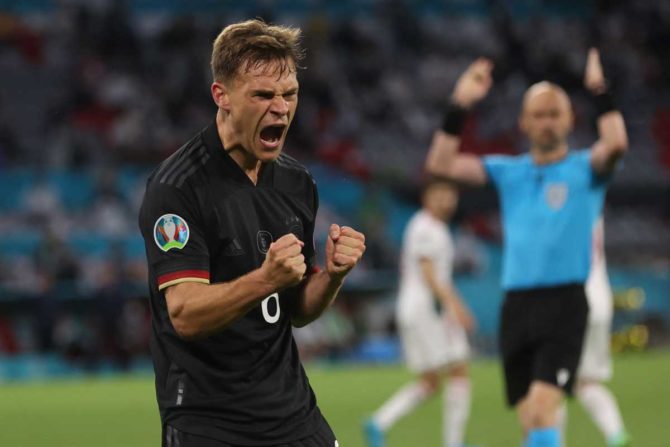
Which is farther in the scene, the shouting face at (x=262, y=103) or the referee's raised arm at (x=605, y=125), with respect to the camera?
the referee's raised arm at (x=605, y=125)

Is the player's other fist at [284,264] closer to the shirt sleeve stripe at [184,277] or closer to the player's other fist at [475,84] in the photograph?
the shirt sleeve stripe at [184,277]

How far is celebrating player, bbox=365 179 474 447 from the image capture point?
10.1 m

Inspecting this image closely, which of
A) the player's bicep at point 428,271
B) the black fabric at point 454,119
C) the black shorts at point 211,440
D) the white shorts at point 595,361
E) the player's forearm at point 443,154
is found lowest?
the white shorts at point 595,361

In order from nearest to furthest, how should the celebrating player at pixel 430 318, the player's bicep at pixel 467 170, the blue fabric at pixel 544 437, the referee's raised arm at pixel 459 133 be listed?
the blue fabric at pixel 544 437
the referee's raised arm at pixel 459 133
the player's bicep at pixel 467 170
the celebrating player at pixel 430 318

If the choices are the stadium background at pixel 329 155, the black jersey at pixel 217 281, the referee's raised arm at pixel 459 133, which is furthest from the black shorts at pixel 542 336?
the stadium background at pixel 329 155

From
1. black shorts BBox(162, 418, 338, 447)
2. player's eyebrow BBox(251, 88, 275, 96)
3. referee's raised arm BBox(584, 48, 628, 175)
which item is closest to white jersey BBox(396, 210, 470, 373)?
referee's raised arm BBox(584, 48, 628, 175)

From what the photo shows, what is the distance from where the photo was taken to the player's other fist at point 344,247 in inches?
147

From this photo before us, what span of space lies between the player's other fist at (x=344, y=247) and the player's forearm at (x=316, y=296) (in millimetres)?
163

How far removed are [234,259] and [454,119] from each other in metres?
3.70

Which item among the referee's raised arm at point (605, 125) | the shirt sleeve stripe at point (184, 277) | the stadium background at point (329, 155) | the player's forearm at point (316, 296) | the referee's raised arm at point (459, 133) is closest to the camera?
the shirt sleeve stripe at point (184, 277)

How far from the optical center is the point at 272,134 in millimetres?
3730

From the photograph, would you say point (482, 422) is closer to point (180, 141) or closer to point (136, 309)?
point (136, 309)

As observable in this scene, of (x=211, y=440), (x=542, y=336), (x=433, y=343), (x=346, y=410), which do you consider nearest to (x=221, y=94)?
(x=211, y=440)

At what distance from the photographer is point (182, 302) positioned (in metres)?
3.57
